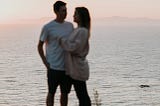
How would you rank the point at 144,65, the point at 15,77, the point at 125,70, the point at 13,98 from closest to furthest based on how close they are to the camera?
the point at 13,98 < the point at 15,77 < the point at 125,70 < the point at 144,65

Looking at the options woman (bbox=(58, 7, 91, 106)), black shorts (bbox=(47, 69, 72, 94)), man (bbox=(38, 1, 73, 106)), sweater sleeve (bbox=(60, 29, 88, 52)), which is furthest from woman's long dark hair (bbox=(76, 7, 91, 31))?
black shorts (bbox=(47, 69, 72, 94))

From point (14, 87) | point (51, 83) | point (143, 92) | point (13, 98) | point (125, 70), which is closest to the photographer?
point (51, 83)

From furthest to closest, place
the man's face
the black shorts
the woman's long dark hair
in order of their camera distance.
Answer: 1. the black shorts
2. the man's face
3. the woman's long dark hair

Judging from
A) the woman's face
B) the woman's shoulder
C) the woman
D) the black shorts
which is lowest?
the black shorts

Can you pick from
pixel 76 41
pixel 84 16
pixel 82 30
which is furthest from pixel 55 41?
pixel 84 16

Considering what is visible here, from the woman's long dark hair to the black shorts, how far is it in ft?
3.17

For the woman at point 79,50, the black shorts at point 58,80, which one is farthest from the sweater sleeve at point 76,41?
the black shorts at point 58,80

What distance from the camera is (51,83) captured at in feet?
26.6

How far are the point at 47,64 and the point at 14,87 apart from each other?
65.0m

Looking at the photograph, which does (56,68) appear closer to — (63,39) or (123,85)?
(63,39)

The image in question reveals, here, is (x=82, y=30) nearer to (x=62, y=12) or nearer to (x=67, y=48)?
(x=67, y=48)

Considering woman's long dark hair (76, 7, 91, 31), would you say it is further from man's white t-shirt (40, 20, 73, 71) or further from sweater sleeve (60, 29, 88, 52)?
man's white t-shirt (40, 20, 73, 71)

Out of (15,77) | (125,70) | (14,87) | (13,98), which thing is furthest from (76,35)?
(125,70)

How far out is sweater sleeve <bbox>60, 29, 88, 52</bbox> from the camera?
7.56 meters
